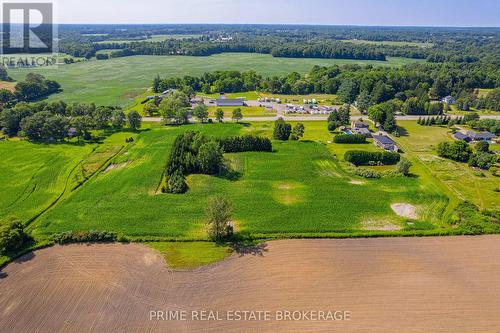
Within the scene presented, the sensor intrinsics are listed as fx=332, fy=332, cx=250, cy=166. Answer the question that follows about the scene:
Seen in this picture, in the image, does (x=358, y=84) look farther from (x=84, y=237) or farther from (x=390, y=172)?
(x=84, y=237)

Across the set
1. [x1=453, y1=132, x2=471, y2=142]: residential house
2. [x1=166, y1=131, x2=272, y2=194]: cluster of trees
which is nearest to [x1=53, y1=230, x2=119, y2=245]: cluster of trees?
[x1=166, y1=131, x2=272, y2=194]: cluster of trees

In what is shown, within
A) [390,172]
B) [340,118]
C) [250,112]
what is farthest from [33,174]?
[340,118]

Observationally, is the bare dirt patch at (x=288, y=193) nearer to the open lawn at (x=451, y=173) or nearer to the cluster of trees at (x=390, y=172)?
the cluster of trees at (x=390, y=172)

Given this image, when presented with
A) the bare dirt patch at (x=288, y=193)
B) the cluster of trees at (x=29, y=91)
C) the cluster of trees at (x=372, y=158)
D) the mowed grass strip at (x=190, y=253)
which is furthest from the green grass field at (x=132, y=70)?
the mowed grass strip at (x=190, y=253)

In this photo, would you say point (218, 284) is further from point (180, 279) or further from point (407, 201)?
point (407, 201)

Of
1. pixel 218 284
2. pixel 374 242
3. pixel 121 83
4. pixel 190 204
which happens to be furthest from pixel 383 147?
pixel 121 83
